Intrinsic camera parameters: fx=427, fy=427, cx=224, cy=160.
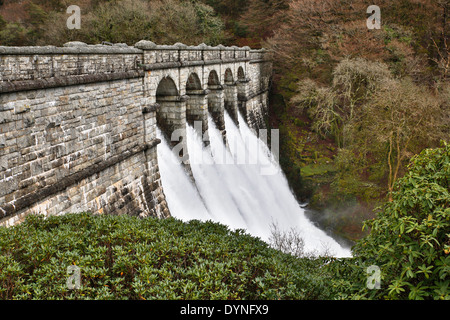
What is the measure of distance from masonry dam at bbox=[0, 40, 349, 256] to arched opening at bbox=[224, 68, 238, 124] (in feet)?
5.28

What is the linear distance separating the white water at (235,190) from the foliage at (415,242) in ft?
31.5

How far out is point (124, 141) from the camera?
38.0ft

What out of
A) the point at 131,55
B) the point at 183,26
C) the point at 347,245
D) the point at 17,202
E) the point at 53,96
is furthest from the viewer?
the point at 183,26

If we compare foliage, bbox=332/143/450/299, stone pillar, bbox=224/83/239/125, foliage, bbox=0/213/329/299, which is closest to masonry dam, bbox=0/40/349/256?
stone pillar, bbox=224/83/239/125

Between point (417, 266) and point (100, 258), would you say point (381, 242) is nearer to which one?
point (417, 266)

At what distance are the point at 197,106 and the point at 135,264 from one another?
13444 mm

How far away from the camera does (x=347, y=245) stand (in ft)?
62.3

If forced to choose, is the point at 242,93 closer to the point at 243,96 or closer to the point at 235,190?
the point at 243,96

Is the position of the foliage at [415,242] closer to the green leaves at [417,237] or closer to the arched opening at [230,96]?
the green leaves at [417,237]

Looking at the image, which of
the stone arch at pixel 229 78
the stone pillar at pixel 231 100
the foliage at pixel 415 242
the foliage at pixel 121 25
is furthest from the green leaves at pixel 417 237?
the foliage at pixel 121 25

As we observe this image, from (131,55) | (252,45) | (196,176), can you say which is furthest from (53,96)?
(252,45)

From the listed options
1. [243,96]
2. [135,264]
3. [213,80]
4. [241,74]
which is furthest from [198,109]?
[135,264]

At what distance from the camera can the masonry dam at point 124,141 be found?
25.7ft
